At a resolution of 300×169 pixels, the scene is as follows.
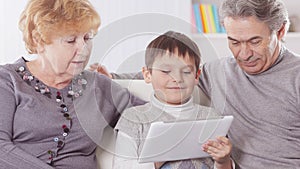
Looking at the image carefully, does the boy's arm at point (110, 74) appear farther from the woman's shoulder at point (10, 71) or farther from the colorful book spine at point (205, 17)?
A: the colorful book spine at point (205, 17)

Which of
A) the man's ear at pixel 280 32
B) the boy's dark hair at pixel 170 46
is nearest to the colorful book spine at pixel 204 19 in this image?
the man's ear at pixel 280 32

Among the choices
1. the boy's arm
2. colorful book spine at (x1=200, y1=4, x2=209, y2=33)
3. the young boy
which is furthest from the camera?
colorful book spine at (x1=200, y1=4, x2=209, y2=33)

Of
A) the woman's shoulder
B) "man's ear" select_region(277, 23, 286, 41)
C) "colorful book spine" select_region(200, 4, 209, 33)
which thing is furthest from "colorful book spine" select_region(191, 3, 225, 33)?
the woman's shoulder

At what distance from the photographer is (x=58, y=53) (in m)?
1.77

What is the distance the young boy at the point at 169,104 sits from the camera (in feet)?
4.87

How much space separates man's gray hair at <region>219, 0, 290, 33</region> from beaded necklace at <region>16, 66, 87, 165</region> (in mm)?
565

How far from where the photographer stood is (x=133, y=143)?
1541 millimetres

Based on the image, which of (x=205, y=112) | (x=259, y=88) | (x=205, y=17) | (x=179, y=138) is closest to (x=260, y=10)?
(x=259, y=88)

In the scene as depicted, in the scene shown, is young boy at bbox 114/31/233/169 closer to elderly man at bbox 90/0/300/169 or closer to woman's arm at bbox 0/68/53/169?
elderly man at bbox 90/0/300/169

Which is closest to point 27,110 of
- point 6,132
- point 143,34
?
point 6,132

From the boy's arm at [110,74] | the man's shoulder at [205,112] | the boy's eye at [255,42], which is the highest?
the boy's eye at [255,42]

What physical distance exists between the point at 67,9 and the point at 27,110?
0.36 metres

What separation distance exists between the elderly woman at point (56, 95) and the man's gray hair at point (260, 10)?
0.46 meters

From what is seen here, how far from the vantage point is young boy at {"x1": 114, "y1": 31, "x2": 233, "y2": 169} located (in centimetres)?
149
